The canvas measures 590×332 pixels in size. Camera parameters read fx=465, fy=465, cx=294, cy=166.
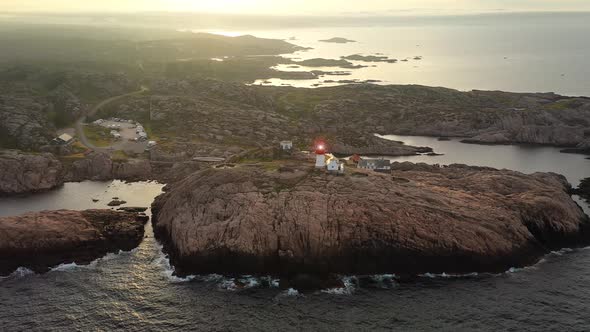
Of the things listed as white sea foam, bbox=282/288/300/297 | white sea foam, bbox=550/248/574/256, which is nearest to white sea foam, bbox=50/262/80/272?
white sea foam, bbox=282/288/300/297

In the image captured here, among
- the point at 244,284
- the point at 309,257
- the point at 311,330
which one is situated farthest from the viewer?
the point at 309,257

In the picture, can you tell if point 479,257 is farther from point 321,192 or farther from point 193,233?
point 193,233

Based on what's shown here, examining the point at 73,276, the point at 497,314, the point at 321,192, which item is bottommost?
the point at 73,276

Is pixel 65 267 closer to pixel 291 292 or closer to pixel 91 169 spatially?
pixel 291 292

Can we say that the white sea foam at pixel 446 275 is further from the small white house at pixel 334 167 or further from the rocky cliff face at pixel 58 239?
the rocky cliff face at pixel 58 239

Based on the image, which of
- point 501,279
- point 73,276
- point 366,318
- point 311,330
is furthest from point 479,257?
point 73,276
